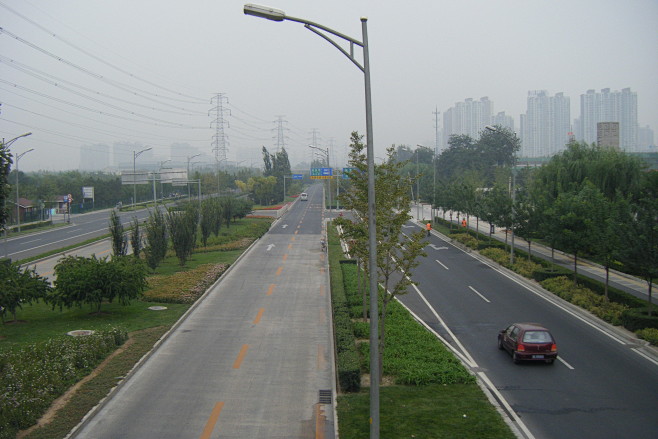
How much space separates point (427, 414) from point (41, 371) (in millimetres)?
9692

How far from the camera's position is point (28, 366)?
1477cm

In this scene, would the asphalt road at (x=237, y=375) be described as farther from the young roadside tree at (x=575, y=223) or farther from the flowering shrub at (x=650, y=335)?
the young roadside tree at (x=575, y=223)

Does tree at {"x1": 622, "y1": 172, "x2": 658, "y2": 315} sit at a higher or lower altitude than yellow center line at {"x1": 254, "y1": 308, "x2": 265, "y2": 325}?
higher

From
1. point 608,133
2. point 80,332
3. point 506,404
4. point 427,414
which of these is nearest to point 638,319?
point 506,404

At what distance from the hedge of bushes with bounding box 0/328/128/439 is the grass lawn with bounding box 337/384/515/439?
22.6 feet

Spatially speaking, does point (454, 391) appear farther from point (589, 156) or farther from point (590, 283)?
point (589, 156)

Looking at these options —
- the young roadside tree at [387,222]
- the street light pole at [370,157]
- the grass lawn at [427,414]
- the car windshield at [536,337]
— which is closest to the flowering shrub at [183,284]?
the young roadside tree at [387,222]

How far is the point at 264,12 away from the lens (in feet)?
30.4

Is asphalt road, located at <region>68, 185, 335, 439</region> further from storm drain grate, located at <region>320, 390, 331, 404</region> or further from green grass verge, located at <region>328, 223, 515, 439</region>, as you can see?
green grass verge, located at <region>328, 223, 515, 439</region>

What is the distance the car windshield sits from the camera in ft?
56.4

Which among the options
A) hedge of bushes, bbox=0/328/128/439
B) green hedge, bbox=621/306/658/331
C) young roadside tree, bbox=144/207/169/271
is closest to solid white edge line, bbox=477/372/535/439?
green hedge, bbox=621/306/658/331

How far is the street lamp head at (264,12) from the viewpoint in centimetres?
910

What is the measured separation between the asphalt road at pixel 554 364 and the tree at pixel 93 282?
11.7m

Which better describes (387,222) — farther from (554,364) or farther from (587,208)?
(587,208)
